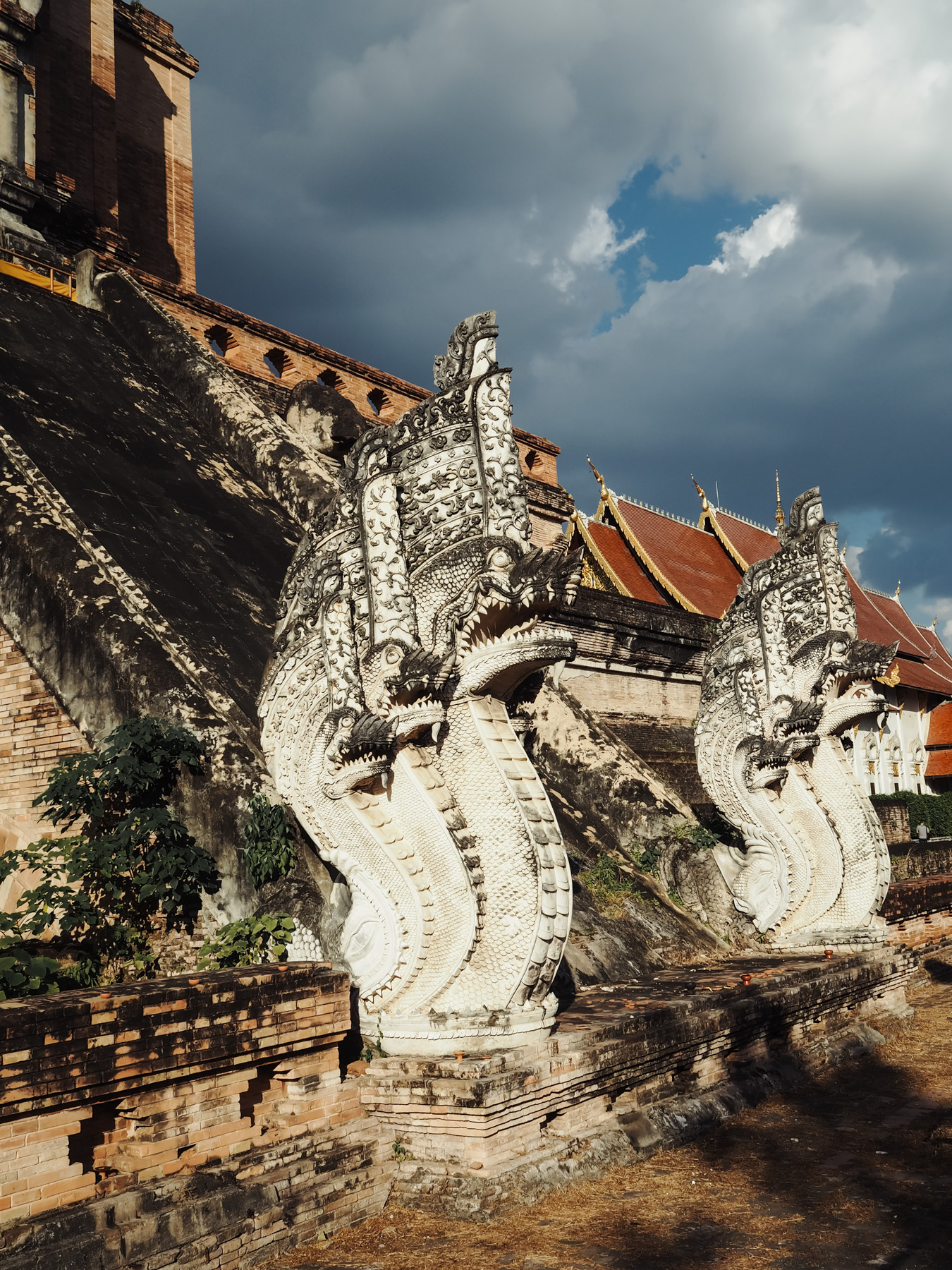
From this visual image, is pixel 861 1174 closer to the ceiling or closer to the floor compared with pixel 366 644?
closer to the floor

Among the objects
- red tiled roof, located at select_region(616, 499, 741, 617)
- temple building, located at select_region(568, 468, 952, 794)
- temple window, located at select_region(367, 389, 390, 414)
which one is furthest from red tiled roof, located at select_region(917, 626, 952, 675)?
temple window, located at select_region(367, 389, 390, 414)

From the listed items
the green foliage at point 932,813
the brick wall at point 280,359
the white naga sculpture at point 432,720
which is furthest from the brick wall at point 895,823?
the white naga sculpture at point 432,720

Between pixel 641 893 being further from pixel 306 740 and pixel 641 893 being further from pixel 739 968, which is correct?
pixel 306 740

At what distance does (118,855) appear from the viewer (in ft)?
17.7

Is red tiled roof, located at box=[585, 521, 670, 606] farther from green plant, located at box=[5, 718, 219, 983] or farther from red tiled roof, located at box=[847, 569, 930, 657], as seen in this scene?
green plant, located at box=[5, 718, 219, 983]

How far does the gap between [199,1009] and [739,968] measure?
447cm

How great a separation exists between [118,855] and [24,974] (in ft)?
3.52

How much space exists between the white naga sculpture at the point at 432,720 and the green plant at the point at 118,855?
0.60 metres

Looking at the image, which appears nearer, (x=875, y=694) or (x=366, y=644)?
(x=366, y=644)

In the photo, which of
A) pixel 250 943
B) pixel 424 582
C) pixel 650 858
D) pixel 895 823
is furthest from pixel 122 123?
pixel 250 943

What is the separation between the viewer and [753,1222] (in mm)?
4613

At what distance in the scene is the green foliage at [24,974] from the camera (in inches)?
167

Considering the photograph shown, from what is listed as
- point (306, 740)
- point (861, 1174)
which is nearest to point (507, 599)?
point (306, 740)

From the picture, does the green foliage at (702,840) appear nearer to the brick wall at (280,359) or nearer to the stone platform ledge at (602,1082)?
the stone platform ledge at (602,1082)
